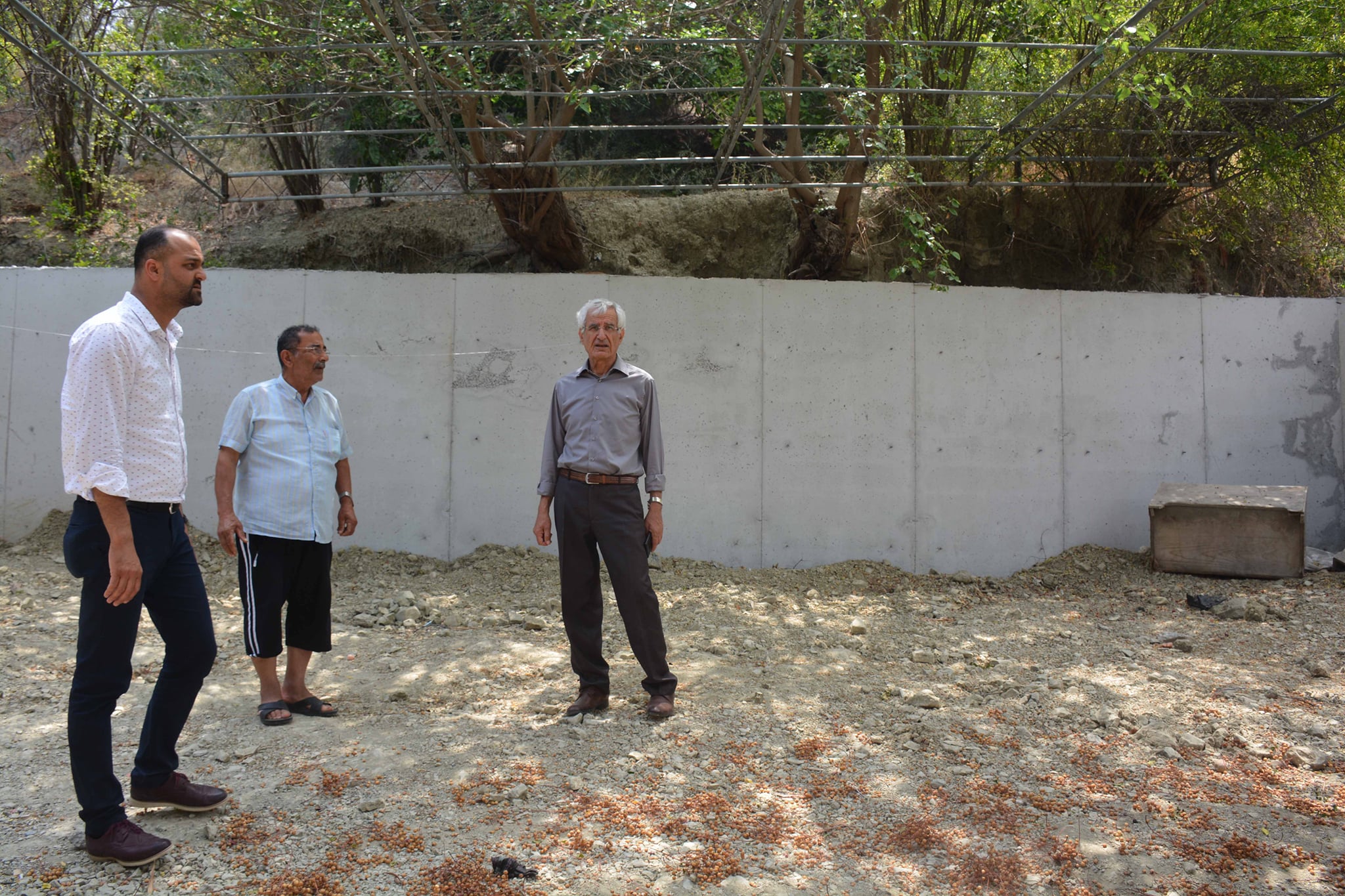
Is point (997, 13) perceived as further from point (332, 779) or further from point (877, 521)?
point (332, 779)

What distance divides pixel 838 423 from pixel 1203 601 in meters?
2.49

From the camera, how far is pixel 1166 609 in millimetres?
5441

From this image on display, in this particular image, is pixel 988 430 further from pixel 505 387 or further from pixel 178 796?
pixel 178 796

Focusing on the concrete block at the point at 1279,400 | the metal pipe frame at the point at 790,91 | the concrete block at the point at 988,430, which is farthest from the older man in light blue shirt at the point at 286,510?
the concrete block at the point at 1279,400

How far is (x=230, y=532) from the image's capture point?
3.15m

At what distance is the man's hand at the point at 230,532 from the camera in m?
3.12

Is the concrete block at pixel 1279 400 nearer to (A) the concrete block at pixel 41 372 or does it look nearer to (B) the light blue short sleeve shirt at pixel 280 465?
(B) the light blue short sleeve shirt at pixel 280 465

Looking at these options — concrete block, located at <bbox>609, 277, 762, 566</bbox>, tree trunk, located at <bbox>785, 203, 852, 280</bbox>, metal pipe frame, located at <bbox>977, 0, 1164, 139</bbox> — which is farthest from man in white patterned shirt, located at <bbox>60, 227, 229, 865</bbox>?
tree trunk, located at <bbox>785, 203, 852, 280</bbox>

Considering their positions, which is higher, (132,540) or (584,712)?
(132,540)

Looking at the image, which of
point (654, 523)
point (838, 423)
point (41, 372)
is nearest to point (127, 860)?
point (654, 523)

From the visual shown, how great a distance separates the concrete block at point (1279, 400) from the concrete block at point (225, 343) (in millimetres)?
6632

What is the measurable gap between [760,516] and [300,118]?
5.00m

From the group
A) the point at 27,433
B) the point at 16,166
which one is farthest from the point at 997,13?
the point at 16,166

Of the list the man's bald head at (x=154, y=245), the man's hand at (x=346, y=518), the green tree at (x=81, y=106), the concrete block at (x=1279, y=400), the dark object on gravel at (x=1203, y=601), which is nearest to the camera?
the man's bald head at (x=154, y=245)
